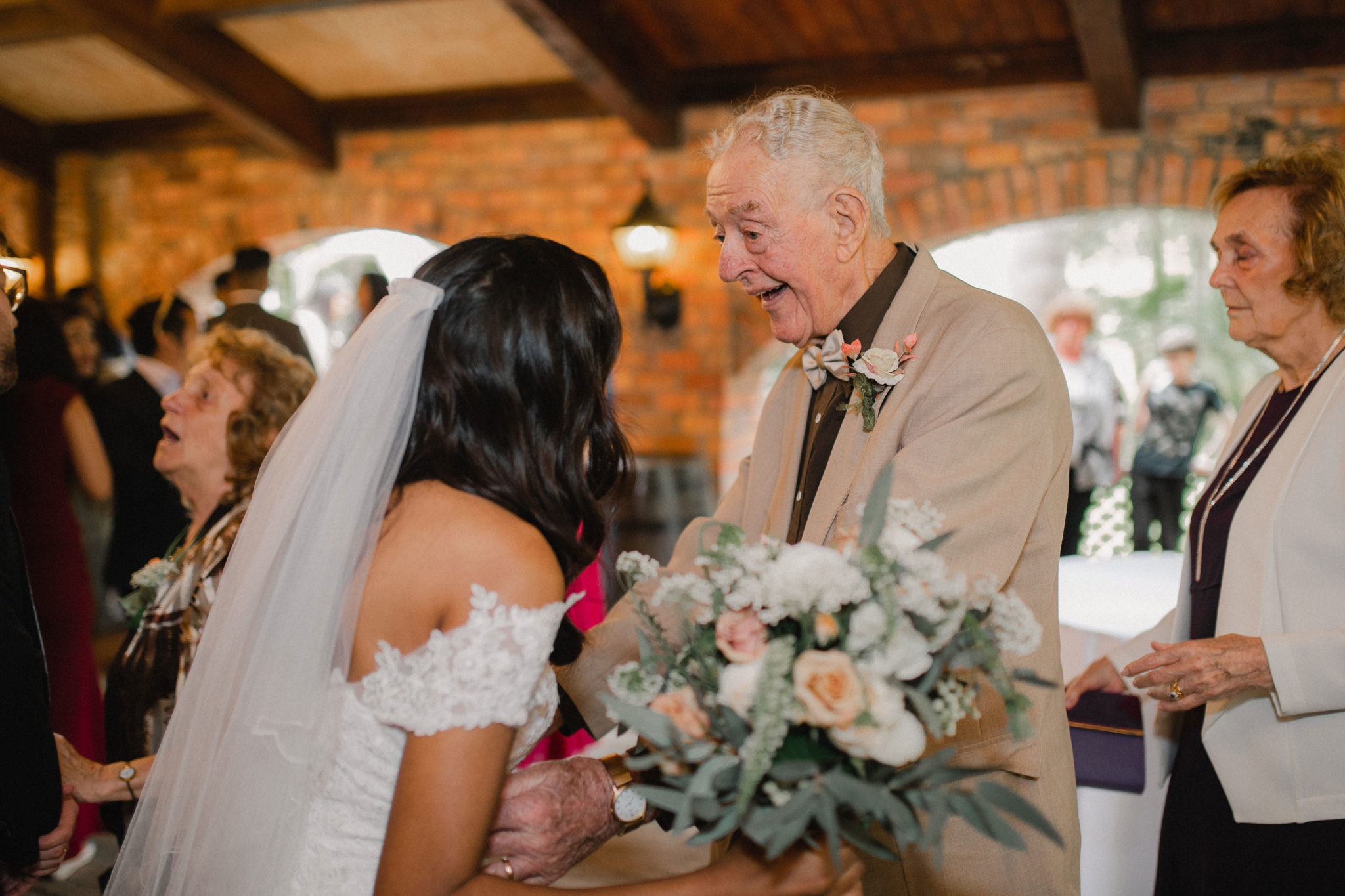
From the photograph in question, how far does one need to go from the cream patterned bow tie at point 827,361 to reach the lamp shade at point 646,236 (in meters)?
3.81

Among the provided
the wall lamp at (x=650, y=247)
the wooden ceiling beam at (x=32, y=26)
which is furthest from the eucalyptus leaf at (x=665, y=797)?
the wooden ceiling beam at (x=32, y=26)

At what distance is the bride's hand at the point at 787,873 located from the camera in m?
1.10

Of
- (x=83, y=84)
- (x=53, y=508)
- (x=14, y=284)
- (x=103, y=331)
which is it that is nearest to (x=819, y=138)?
(x=14, y=284)

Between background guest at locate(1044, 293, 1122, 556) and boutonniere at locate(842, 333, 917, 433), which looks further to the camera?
background guest at locate(1044, 293, 1122, 556)

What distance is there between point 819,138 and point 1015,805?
42.6 inches

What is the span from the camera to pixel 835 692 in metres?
0.94

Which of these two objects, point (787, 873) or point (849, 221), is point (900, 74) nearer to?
point (849, 221)

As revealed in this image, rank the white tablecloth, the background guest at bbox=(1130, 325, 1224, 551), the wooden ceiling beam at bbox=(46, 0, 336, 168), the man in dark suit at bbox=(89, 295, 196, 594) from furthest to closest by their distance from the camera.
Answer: the background guest at bbox=(1130, 325, 1224, 551), the wooden ceiling beam at bbox=(46, 0, 336, 168), the man in dark suit at bbox=(89, 295, 196, 594), the white tablecloth

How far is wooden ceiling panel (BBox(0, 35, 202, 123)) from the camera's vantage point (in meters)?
5.90

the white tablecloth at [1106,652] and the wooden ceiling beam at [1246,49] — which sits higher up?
the wooden ceiling beam at [1246,49]

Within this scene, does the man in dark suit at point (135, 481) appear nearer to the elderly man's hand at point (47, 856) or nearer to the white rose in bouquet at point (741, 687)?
the elderly man's hand at point (47, 856)

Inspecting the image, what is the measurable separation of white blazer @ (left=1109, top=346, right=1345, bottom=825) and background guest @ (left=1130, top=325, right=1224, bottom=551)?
4.85 m

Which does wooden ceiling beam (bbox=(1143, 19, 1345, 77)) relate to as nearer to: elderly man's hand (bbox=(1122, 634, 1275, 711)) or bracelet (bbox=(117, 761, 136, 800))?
elderly man's hand (bbox=(1122, 634, 1275, 711))

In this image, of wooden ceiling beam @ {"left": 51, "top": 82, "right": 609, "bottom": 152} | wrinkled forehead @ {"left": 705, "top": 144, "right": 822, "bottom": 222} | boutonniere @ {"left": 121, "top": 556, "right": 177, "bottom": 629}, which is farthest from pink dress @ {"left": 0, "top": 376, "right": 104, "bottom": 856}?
wooden ceiling beam @ {"left": 51, "top": 82, "right": 609, "bottom": 152}
